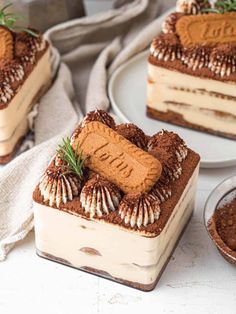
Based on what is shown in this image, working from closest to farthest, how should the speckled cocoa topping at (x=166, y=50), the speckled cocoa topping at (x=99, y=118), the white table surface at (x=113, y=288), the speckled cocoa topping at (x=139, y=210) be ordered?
the speckled cocoa topping at (x=139, y=210) < the white table surface at (x=113, y=288) < the speckled cocoa topping at (x=99, y=118) < the speckled cocoa topping at (x=166, y=50)

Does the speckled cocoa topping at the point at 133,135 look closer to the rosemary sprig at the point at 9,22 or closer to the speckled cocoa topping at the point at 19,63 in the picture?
the speckled cocoa topping at the point at 19,63

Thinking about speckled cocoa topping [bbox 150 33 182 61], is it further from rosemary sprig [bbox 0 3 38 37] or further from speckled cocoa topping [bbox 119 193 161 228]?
speckled cocoa topping [bbox 119 193 161 228]

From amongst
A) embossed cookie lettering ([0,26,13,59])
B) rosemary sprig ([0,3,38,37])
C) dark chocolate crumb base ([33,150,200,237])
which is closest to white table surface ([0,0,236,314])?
dark chocolate crumb base ([33,150,200,237])

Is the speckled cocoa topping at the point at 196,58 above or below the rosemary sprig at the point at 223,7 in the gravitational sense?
below

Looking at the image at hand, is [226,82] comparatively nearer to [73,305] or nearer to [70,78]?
[70,78]

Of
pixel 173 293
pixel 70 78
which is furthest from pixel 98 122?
pixel 70 78

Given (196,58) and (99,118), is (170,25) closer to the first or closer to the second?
(196,58)

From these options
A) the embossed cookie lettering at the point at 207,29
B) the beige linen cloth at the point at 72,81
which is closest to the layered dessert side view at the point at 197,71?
the embossed cookie lettering at the point at 207,29
